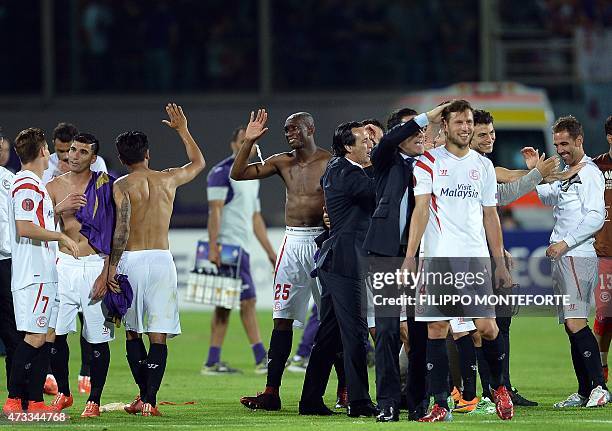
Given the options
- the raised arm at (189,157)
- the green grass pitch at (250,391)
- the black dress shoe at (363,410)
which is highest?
the raised arm at (189,157)

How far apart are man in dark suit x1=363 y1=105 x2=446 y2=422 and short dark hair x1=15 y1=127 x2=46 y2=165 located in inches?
101

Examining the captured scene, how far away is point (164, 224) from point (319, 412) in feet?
6.23

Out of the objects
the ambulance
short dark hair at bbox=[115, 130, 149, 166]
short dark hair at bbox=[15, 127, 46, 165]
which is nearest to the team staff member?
short dark hair at bbox=[115, 130, 149, 166]

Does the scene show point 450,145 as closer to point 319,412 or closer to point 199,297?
point 319,412

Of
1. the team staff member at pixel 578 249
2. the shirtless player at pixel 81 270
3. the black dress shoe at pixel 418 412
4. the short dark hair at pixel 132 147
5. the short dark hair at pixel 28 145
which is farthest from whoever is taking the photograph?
the team staff member at pixel 578 249

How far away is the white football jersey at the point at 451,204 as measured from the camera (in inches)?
376

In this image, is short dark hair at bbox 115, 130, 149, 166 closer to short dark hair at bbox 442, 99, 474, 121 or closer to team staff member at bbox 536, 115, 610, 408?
short dark hair at bbox 442, 99, 474, 121

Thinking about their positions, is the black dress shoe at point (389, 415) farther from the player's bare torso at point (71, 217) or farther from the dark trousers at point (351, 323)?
the player's bare torso at point (71, 217)

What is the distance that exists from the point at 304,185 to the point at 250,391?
2.41 m

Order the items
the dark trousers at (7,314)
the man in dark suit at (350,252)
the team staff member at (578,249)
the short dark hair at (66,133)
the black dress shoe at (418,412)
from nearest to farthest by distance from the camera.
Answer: the black dress shoe at (418,412), the man in dark suit at (350,252), the team staff member at (578,249), the dark trousers at (7,314), the short dark hair at (66,133)

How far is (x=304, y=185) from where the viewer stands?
11172 mm

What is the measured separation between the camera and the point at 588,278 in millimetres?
11070

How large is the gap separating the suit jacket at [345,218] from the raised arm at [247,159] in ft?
2.70

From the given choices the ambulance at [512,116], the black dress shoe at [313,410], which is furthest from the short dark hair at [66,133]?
the ambulance at [512,116]
